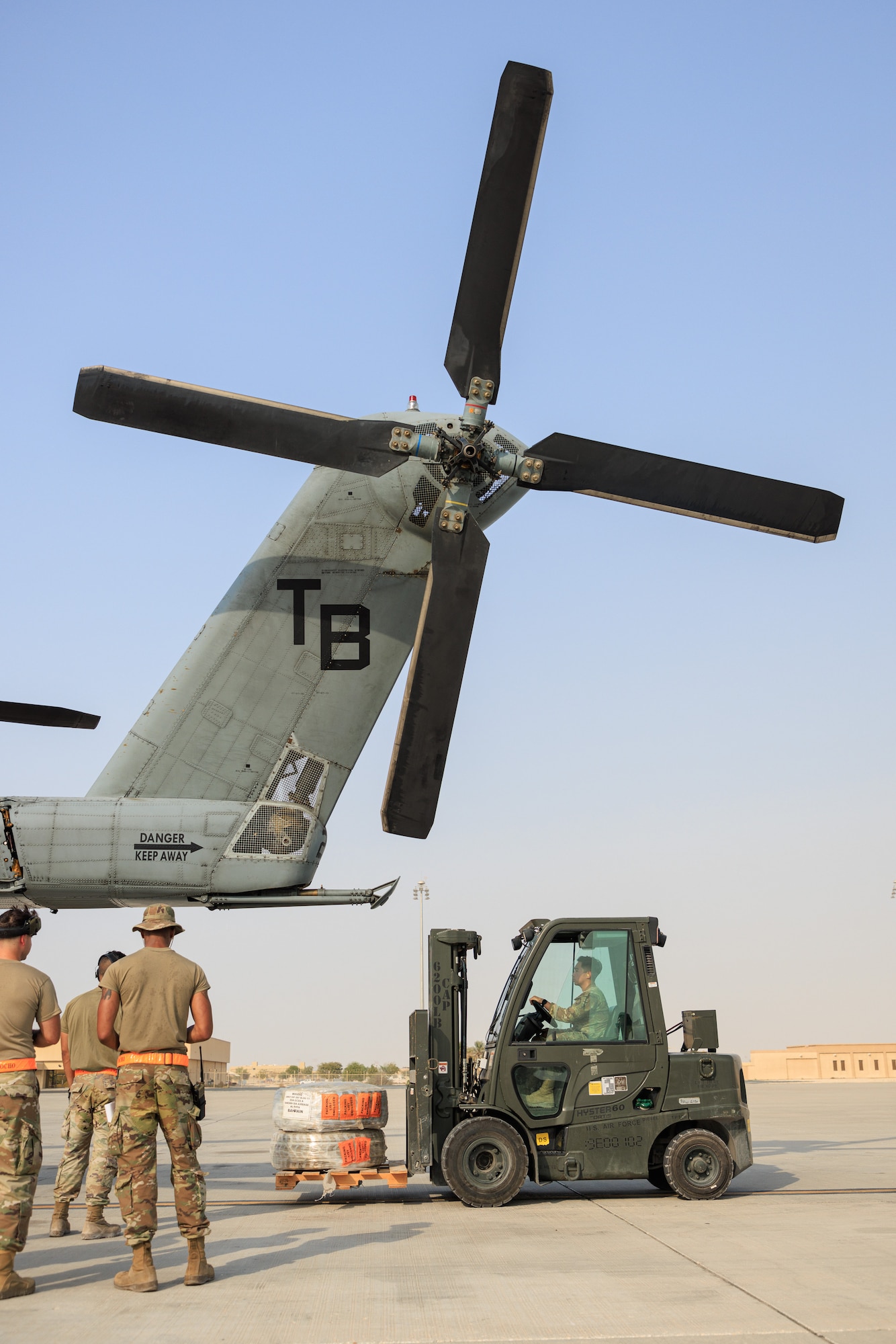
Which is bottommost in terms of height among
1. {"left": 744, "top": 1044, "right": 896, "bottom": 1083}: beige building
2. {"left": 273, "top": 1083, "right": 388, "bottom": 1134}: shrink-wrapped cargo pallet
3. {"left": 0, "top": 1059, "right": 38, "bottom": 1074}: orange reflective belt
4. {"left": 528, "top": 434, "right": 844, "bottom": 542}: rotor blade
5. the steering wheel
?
{"left": 744, "top": 1044, "right": 896, "bottom": 1083}: beige building

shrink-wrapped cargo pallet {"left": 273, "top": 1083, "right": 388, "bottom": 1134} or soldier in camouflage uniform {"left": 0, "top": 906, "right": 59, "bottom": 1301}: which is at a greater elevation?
soldier in camouflage uniform {"left": 0, "top": 906, "right": 59, "bottom": 1301}

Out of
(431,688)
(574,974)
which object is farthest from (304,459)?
(574,974)

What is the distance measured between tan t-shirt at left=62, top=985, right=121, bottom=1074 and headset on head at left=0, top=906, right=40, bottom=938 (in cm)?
199

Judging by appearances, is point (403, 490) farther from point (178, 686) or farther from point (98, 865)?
point (98, 865)

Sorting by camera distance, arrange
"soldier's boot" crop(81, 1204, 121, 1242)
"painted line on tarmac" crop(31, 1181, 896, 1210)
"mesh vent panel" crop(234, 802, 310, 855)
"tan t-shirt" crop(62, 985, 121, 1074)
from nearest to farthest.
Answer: "soldier's boot" crop(81, 1204, 121, 1242)
"tan t-shirt" crop(62, 985, 121, 1074)
"mesh vent panel" crop(234, 802, 310, 855)
"painted line on tarmac" crop(31, 1181, 896, 1210)

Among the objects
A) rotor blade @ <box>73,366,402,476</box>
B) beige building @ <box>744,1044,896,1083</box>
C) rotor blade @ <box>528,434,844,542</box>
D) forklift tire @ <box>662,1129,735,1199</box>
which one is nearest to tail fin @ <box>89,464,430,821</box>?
rotor blade @ <box>73,366,402,476</box>

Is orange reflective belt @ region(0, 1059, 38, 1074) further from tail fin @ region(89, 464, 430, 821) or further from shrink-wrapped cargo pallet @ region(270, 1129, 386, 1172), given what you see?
shrink-wrapped cargo pallet @ region(270, 1129, 386, 1172)

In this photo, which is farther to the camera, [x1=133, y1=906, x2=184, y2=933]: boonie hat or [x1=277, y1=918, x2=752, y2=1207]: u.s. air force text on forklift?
[x1=277, y1=918, x2=752, y2=1207]: u.s. air force text on forklift

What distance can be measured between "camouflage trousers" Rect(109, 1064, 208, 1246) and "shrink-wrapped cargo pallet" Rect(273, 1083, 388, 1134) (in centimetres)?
280

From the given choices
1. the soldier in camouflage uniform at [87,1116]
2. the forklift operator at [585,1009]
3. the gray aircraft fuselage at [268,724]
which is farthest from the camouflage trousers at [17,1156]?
the forklift operator at [585,1009]

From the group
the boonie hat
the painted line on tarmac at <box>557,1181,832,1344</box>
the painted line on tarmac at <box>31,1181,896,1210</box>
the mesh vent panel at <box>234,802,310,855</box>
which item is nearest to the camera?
the painted line on tarmac at <box>557,1181,832,1344</box>

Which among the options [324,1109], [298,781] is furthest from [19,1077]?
[298,781]

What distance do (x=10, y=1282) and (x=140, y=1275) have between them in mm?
574

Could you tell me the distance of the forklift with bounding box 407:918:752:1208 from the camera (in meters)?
8.09
